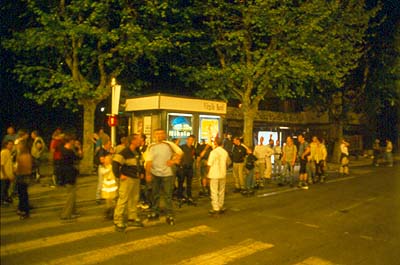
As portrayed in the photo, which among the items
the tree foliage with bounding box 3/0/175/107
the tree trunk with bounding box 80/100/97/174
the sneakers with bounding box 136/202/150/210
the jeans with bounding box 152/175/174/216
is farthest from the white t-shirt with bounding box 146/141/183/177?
the tree trunk with bounding box 80/100/97/174

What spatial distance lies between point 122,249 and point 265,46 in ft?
46.4

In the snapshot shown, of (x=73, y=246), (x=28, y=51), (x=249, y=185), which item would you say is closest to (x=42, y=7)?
(x=28, y=51)

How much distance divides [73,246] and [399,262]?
17.3ft

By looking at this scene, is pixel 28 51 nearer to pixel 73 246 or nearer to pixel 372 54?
pixel 73 246

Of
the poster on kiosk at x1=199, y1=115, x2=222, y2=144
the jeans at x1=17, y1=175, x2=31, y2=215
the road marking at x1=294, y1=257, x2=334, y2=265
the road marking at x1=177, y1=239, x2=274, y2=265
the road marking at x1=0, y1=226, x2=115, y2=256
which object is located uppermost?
the poster on kiosk at x1=199, y1=115, x2=222, y2=144

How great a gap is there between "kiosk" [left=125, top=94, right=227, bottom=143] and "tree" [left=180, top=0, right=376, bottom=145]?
7.43 ft

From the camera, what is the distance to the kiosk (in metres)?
14.9

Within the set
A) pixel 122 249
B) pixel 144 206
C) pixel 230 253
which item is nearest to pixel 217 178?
pixel 144 206

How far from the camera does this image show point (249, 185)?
13586 millimetres

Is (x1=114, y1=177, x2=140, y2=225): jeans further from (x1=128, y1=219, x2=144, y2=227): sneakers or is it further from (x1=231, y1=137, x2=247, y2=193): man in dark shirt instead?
(x1=231, y1=137, x2=247, y2=193): man in dark shirt

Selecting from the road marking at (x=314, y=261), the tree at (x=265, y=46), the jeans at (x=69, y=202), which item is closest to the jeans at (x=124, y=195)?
the jeans at (x=69, y=202)

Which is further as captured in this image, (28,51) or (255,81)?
(255,81)

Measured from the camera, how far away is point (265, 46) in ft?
62.3

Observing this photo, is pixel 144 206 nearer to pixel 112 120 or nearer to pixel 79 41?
pixel 112 120
